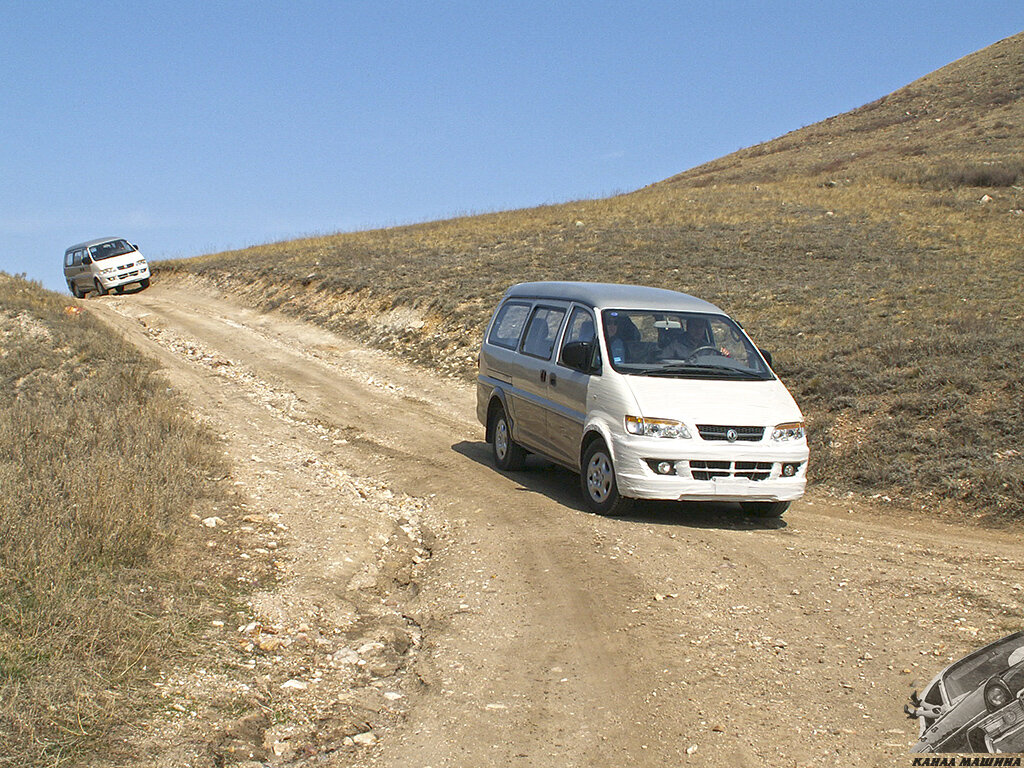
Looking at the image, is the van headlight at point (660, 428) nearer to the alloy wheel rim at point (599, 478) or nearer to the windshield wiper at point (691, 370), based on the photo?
the alloy wheel rim at point (599, 478)

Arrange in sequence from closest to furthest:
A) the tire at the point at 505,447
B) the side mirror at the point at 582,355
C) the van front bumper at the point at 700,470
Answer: the van front bumper at the point at 700,470
the side mirror at the point at 582,355
the tire at the point at 505,447

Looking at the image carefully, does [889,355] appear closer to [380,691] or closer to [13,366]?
[380,691]

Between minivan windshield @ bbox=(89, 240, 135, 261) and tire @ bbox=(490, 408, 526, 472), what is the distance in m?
25.2

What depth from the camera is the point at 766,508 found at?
27.5ft

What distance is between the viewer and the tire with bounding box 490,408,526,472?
10125 millimetres

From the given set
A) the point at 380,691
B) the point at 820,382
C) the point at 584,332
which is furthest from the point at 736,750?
→ the point at 820,382

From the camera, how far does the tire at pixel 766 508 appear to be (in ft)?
27.2

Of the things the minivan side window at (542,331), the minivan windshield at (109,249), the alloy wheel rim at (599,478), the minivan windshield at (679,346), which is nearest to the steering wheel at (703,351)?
the minivan windshield at (679,346)

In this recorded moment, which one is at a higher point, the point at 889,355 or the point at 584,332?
the point at 584,332

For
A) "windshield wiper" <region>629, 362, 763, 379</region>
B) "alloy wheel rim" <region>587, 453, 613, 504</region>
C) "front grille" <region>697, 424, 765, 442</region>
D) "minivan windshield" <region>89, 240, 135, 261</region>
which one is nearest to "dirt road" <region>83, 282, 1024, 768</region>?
"alloy wheel rim" <region>587, 453, 613, 504</region>

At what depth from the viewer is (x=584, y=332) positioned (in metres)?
9.08

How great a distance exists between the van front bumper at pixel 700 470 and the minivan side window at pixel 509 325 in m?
2.85

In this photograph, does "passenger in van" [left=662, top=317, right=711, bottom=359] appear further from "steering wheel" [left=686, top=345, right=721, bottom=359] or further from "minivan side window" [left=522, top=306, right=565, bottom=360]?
"minivan side window" [left=522, top=306, right=565, bottom=360]

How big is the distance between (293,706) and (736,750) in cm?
213
